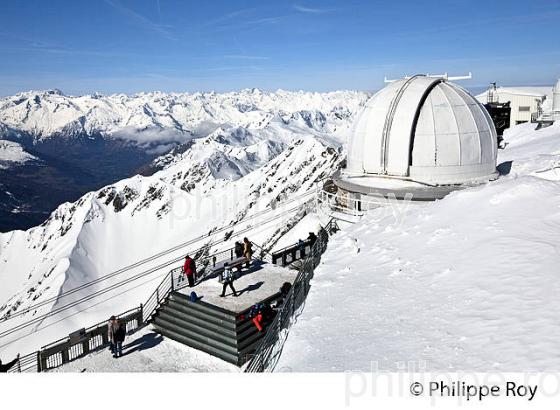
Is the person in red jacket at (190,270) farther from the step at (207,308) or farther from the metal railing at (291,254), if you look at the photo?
the metal railing at (291,254)

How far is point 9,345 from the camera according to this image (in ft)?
255

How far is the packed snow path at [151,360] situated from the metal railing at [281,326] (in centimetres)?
303

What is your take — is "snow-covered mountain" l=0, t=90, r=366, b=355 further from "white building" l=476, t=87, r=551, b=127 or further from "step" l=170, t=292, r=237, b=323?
"step" l=170, t=292, r=237, b=323

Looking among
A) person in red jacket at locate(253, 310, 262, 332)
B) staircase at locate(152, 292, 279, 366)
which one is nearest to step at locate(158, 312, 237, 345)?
staircase at locate(152, 292, 279, 366)

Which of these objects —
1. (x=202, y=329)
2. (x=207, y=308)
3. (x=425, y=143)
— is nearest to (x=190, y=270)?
(x=207, y=308)

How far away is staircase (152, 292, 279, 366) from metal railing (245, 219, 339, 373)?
2.21 metres

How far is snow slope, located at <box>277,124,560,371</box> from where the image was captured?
945 cm

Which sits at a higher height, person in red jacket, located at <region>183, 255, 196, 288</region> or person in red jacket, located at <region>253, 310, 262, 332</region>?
person in red jacket, located at <region>183, 255, 196, 288</region>

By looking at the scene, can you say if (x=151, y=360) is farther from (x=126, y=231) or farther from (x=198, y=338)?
(x=126, y=231)

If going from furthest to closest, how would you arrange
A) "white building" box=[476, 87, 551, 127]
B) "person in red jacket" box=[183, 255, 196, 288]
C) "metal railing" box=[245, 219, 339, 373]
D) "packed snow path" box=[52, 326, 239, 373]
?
1. "white building" box=[476, 87, 551, 127]
2. "person in red jacket" box=[183, 255, 196, 288]
3. "packed snow path" box=[52, 326, 239, 373]
4. "metal railing" box=[245, 219, 339, 373]

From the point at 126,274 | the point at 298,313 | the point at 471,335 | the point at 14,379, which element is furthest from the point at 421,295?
the point at 126,274

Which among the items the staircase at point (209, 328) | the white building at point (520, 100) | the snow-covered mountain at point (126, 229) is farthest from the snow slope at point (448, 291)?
the snow-covered mountain at point (126, 229)

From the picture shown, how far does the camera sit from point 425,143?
23.4m

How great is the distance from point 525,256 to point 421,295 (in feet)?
9.85
